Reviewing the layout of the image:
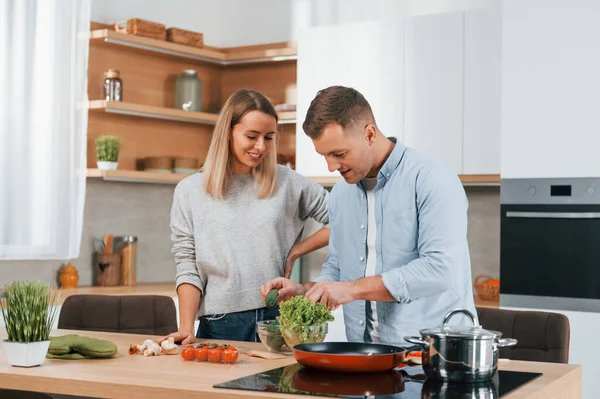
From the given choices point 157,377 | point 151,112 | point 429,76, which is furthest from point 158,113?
point 157,377

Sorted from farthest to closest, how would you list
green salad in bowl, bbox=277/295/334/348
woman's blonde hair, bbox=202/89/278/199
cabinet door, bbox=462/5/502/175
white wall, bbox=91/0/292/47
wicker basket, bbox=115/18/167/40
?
1. white wall, bbox=91/0/292/47
2. wicker basket, bbox=115/18/167/40
3. cabinet door, bbox=462/5/502/175
4. woman's blonde hair, bbox=202/89/278/199
5. green salad in bowl, bbox=277/295/334/348

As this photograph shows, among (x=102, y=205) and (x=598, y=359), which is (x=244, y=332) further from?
(x=102, y=205)

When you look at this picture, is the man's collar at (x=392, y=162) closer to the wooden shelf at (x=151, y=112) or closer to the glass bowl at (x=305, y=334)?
the glass bowl at (x=305, y=334)

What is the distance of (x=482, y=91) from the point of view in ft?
15.3

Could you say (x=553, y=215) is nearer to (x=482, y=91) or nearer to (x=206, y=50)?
(x=482, y=91)

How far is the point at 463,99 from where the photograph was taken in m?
4.72

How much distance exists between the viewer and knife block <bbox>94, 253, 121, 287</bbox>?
16.7 feet

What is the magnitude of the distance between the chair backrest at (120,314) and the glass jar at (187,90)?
245 cm

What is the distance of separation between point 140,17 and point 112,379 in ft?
12.5

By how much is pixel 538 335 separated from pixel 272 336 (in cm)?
91

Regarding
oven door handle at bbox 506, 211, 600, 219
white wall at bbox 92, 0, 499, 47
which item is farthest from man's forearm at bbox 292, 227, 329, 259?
white wall at bbox 92, 0, 499, 47

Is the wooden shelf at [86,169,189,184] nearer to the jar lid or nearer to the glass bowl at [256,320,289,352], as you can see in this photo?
the jar lid

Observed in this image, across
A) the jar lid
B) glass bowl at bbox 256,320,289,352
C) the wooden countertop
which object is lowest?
the wooden countertop

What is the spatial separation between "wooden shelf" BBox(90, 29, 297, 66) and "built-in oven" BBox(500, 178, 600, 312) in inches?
73.7
